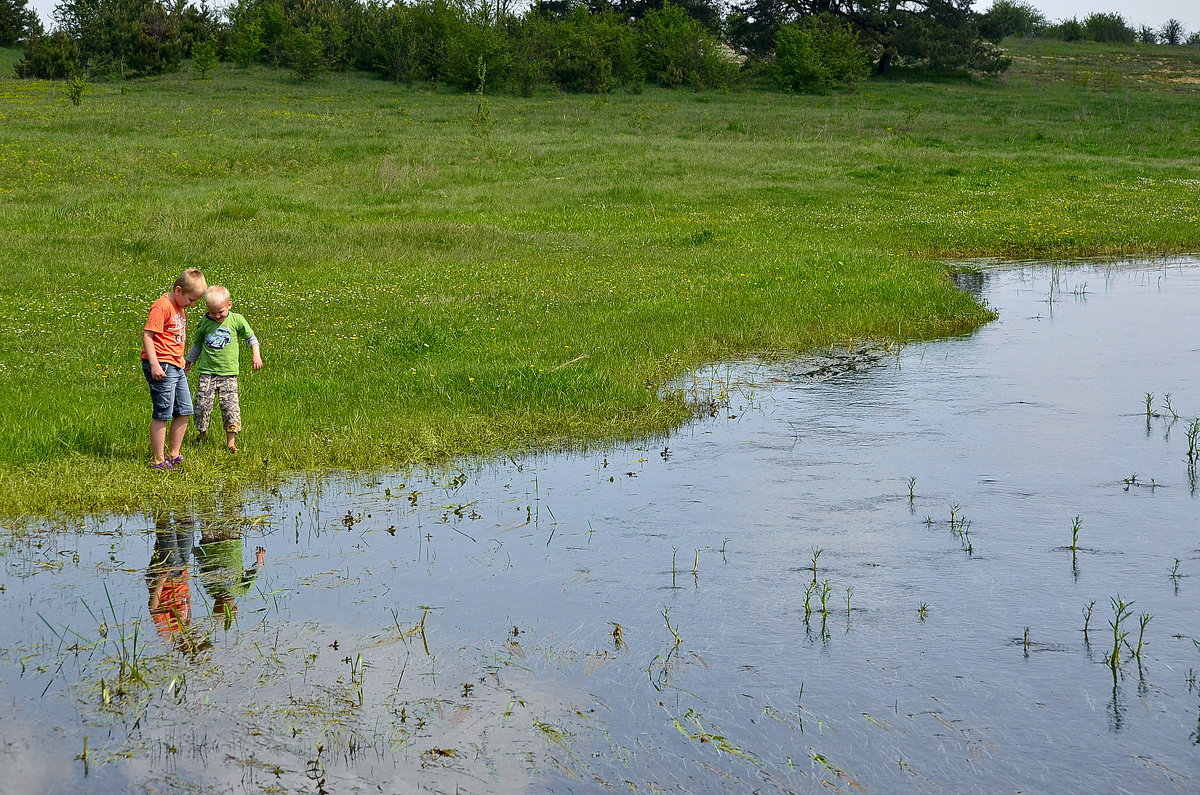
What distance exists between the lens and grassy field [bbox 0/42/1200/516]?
10180 mm

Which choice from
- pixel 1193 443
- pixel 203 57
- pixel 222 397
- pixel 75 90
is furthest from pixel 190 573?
pixel 203 57

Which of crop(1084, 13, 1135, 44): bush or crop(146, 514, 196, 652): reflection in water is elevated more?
crop(1084, 13, 1135, 44): bush

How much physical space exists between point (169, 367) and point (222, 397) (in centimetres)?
60

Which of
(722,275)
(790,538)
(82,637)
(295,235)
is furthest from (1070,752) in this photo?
(295,235)

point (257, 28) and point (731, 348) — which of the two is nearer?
point (731, 348)

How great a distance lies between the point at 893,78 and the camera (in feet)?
230

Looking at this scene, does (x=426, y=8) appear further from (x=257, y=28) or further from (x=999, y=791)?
(x=999, y=791)

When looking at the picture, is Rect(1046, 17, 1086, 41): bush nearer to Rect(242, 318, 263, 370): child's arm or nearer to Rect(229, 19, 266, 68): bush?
Rect(229, 19, 266, 68): bush

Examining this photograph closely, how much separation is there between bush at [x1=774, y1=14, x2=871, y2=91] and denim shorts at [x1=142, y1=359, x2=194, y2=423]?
58591 millimetres

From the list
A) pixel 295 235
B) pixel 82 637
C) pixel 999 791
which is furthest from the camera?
pixel 295 235

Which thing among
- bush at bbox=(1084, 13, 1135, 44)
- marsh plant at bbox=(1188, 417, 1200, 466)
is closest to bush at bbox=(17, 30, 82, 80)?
marsh plant at bbox=(1188, 417, 1200, 466)

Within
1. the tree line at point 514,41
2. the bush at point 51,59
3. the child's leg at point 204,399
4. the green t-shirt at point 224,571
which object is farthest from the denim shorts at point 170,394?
the bush at point 51,59

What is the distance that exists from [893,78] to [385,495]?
6803cm

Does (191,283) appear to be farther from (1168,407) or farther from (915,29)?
(915,29)
